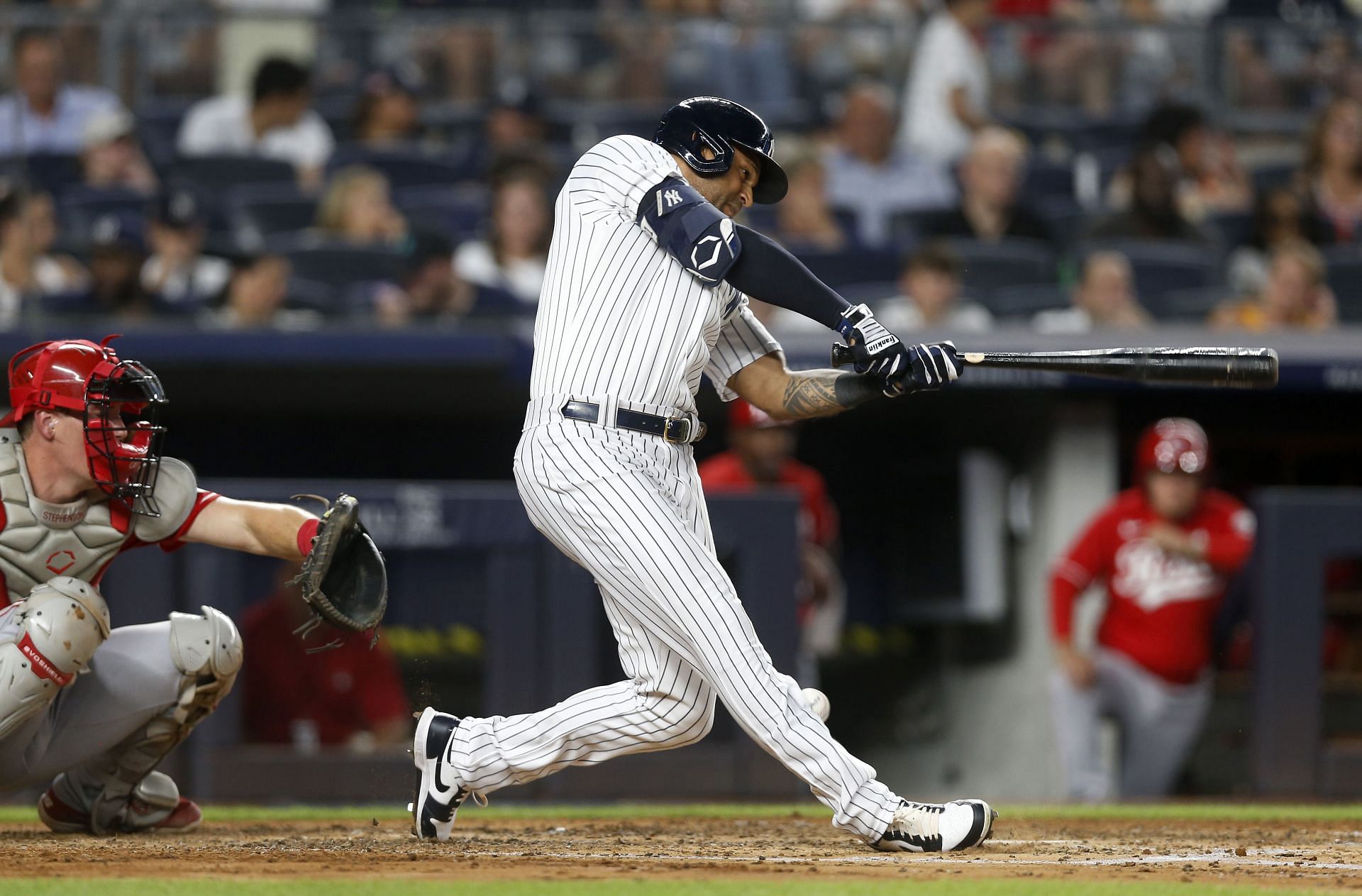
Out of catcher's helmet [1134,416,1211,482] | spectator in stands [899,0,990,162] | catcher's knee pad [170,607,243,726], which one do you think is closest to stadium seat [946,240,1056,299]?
spectator in stands [899,0,990,162]

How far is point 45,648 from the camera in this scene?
10.4ft

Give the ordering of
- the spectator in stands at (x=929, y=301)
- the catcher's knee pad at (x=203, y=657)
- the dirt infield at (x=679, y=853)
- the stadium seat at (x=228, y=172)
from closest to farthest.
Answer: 1. the dirt infield at (x=679, y=853)
2. the catcher's knee pad at (x=203, y=657)
3. the spectator in stands at (x=929, y=301)
4. the stadium seat at (x=228, y=172)

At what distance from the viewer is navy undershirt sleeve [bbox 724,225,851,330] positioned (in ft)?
10.2

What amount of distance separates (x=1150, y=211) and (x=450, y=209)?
2992mm

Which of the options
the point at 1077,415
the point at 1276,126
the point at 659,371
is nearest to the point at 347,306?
the point at 1077,415

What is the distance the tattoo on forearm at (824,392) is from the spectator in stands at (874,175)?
4157 mm

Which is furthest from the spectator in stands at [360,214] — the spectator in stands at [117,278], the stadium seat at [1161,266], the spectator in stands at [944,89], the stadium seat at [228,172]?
the stadium seat at [1161,266]

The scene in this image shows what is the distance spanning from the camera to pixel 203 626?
3.58m

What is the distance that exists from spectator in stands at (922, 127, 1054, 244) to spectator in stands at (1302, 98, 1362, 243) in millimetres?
1500

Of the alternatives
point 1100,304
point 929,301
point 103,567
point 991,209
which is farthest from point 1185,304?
point 103,567

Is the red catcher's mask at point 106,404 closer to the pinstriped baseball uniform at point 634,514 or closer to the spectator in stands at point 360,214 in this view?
the pinstriped baseball uniform at point 634,514

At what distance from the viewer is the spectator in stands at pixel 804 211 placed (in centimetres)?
703

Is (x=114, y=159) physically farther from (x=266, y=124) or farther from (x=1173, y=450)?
(x=1173, y=450)

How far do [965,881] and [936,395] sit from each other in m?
3.55
